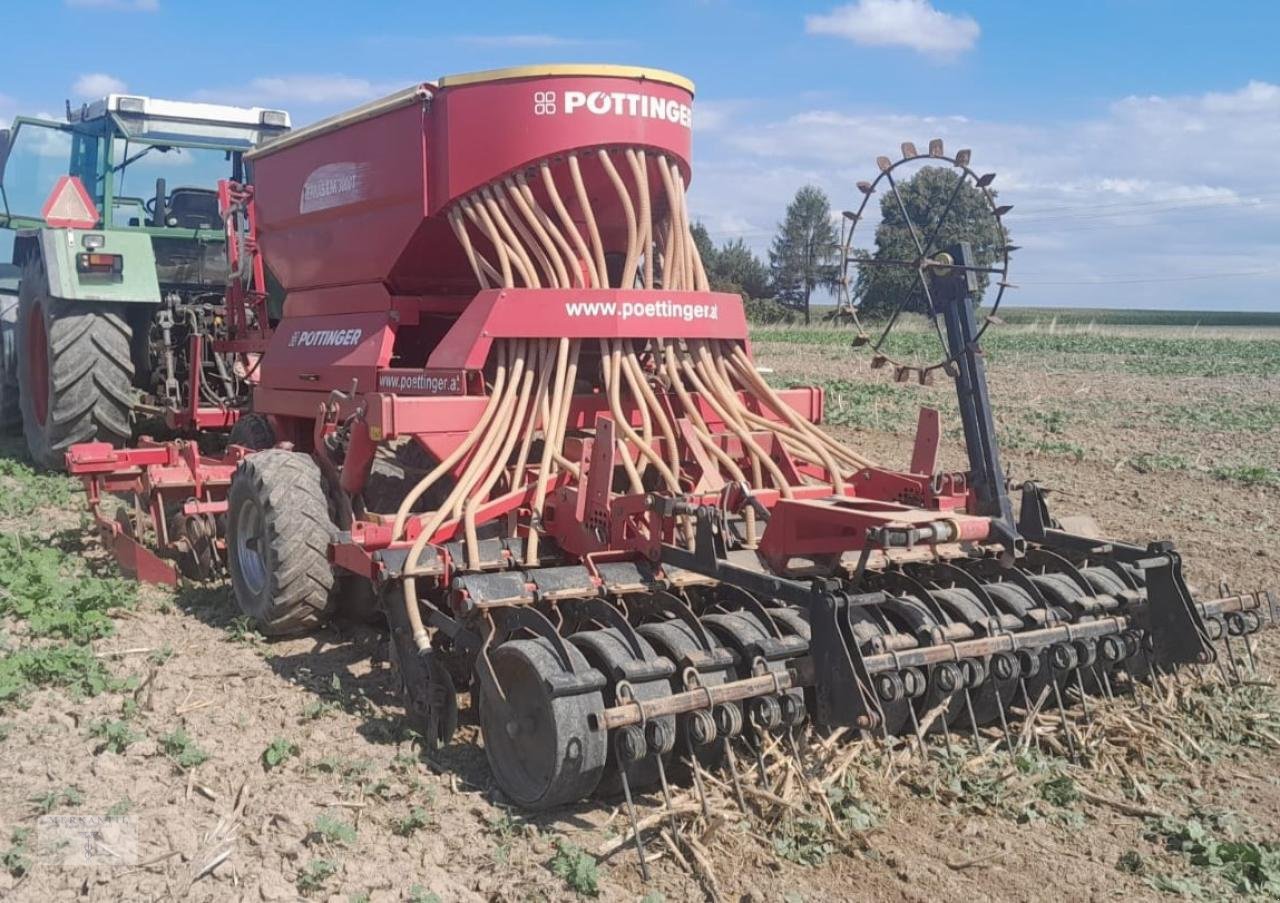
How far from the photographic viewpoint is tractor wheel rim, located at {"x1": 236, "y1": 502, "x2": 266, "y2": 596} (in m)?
5.16

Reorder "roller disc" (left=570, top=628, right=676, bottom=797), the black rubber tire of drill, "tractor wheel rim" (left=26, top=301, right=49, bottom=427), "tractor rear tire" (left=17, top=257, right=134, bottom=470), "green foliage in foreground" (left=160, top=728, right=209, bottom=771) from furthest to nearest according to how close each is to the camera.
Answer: "tractor wheel rim" (left=26, top=301, right=49, bottom=427)
"tractor rear tire" (left=17, top=257, right=134, bottom=470)
the black rubber tire of drill
"green foliage in foreground" (left=160, top=728, right=209, bottom=771)
"roller disc" (left=570, top=628, right=676, bottom=797)


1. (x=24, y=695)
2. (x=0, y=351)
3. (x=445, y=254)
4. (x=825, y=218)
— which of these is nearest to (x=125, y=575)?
(x=24, y=695)

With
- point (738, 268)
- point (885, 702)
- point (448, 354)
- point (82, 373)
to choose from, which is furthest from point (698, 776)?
point (738, 268)

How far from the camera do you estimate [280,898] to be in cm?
300

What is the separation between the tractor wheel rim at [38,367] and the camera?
8570mm

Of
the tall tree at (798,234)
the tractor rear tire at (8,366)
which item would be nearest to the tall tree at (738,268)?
the tall tree at (798,234)

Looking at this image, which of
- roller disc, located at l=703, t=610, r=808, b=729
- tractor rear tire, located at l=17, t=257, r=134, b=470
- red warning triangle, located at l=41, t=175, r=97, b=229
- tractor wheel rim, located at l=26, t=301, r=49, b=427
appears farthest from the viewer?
tractor wheel rim, located at l=26, t=301, r=49, b=427

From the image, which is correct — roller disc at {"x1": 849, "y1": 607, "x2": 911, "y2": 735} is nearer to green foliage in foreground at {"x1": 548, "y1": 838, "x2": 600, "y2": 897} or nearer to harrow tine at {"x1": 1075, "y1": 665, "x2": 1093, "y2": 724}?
harrow tine at {"x1": 1075, "y1": 665, "x2": 1093, "y2": 724}

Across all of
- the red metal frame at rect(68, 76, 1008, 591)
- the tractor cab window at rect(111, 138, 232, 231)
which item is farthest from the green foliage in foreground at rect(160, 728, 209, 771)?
the tractor cab window at rect(111, 138, 232, 231)

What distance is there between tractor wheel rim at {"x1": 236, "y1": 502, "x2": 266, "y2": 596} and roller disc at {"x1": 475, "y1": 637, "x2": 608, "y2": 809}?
1.79 meters

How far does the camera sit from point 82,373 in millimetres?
7898

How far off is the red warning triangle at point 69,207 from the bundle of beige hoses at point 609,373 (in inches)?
164

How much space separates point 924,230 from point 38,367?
7019mm

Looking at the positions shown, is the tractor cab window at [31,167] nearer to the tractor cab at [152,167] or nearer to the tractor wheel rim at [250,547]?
the tractor cab at [152,167]
